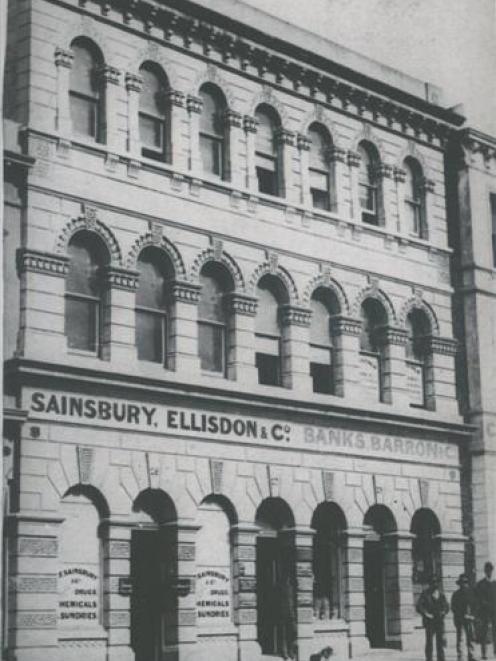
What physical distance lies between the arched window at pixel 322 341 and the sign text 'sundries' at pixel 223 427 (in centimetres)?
115

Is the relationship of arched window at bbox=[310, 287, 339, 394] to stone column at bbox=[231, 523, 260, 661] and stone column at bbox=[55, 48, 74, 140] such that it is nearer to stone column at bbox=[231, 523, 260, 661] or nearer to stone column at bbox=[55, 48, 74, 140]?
stone column at bbox=[231, 523, 260, 661]

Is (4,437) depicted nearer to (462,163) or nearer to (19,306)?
(19,306)

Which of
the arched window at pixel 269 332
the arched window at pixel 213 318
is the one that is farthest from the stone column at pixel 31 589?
the arched window at pixel 269 332

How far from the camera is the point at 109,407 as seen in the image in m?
21.5

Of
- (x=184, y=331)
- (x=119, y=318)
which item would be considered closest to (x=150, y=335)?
(x=184, y=331)

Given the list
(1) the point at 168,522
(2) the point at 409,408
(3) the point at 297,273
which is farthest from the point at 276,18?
(1) the point at 168,522

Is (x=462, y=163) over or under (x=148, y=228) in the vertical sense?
over

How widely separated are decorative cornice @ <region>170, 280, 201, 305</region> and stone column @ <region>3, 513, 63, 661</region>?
5.33 meters

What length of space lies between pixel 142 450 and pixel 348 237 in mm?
8018

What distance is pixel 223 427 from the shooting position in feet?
77.4

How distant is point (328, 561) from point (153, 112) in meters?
10.0

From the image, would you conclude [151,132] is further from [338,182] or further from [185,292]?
[338,182]

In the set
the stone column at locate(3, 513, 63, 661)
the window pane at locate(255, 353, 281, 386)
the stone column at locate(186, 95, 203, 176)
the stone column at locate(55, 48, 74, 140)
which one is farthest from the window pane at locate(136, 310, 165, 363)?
the stone column at locate(3, 513, 63, 661)

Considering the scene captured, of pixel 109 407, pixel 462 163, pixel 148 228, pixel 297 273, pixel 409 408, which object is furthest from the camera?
pixel 462 163
